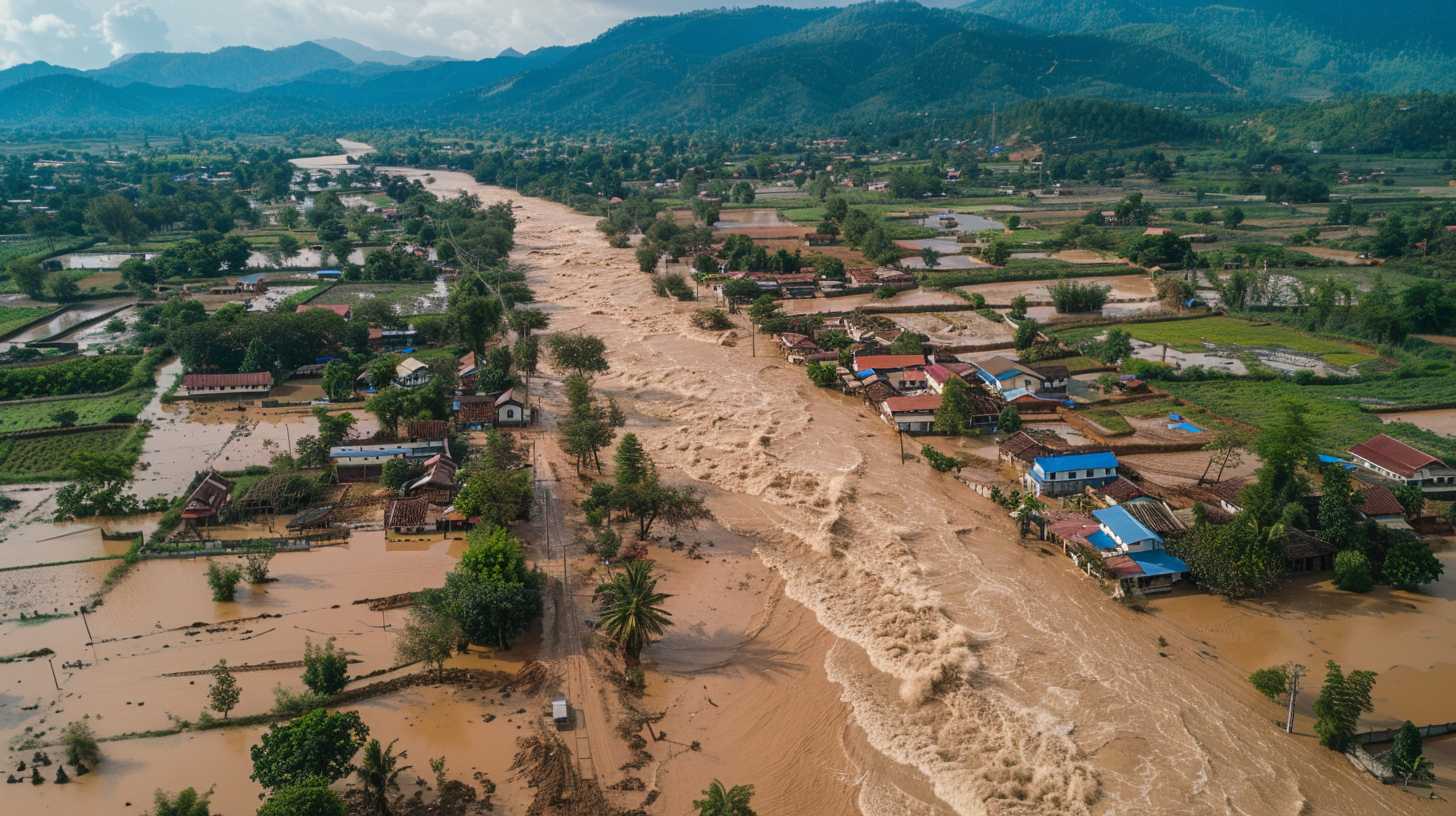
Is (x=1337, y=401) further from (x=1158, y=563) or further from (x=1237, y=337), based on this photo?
(x=1158, y=563)

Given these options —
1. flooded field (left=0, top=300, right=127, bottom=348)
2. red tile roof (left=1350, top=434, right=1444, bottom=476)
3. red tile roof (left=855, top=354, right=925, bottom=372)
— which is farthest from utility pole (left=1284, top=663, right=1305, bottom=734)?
flooded field (left=0, top=300, right=127, bottom=348)

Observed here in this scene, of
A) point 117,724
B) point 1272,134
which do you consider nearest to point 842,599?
point 117,724

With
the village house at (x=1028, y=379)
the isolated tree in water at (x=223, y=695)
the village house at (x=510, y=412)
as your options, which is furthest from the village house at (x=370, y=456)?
the village house at (x=1028, y=379)

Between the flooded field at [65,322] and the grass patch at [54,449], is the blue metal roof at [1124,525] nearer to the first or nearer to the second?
Answer: the grass patch at [54,449]

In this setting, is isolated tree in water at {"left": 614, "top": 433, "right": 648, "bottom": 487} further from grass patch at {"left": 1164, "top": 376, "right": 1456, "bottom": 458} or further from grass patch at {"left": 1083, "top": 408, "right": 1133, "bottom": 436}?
grass patch at {"left": 1164, "top": 376, "right": 1456, "bottom": 458}

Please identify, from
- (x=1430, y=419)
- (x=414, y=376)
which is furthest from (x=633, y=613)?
(x=1430, y=419)

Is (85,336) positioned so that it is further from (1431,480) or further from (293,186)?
(293,186)
